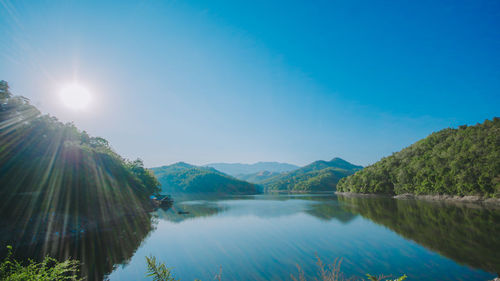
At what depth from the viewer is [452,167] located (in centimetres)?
5394

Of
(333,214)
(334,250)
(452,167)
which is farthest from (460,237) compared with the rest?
(452,167)

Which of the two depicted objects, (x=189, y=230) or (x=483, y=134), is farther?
(x=483, y=134)

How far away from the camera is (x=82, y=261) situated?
1602 centimetres

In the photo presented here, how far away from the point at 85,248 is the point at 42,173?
1247cm

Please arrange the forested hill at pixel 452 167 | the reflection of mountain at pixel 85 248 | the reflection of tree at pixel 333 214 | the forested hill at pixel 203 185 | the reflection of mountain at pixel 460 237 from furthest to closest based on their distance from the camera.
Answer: the forested hill at pixel 203 185 < the forested hill at pixel 452 167 < the reflection of tree at pixel 333 214 < the reflection of mountain at pixel 85 248 < the reflection of mountain at pixel 460 237

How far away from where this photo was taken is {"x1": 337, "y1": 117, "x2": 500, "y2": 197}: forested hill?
4634cm

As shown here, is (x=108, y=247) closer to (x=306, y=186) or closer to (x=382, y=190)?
(x=382, y=190)

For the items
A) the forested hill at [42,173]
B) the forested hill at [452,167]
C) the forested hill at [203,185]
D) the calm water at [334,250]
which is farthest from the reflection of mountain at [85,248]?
the forested hill at [203,185]

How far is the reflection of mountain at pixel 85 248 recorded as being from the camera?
51.3 ft

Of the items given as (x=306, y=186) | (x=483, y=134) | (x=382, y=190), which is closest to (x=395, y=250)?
(x=483, y=134)

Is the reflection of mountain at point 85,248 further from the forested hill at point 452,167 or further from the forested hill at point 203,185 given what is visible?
the forested hill at point 203,185

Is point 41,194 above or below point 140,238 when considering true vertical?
above

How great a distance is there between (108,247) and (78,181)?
14000 mm

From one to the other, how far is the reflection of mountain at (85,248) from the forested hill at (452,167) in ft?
208
